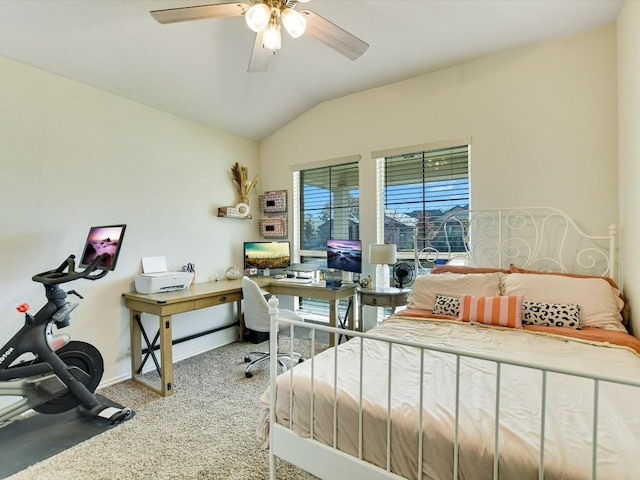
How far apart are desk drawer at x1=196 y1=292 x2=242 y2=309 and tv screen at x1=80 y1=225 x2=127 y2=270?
0.83m

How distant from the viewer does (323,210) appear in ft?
13.4

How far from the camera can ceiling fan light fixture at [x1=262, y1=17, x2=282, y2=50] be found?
176 centimetres

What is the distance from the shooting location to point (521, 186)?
9.15ft

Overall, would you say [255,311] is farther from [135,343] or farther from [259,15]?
[259,15]

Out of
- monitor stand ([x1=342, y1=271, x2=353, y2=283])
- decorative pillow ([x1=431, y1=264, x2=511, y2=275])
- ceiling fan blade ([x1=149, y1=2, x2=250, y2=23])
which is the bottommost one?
monitor stand ([x1=342, y1=271, x2=353, y2=283])

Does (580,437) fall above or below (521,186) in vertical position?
below

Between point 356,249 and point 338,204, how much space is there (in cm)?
75

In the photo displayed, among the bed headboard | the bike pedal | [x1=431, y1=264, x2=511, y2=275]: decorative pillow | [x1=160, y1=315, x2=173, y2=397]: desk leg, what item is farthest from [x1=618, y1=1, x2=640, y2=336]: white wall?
the bike pedal

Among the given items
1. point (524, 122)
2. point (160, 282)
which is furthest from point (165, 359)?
point (524, 122)

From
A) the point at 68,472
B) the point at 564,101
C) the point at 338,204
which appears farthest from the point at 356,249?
the point at 68,472

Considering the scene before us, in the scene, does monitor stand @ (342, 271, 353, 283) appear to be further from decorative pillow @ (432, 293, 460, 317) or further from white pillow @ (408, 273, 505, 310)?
decorative pillow @ (432, 293, 460, 317)

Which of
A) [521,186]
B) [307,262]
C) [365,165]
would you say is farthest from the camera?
[307,262]

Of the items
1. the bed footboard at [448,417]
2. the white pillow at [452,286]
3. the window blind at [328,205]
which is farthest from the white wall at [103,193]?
the white pillow at [452,286]

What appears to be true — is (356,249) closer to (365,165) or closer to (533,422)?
(365,165)
